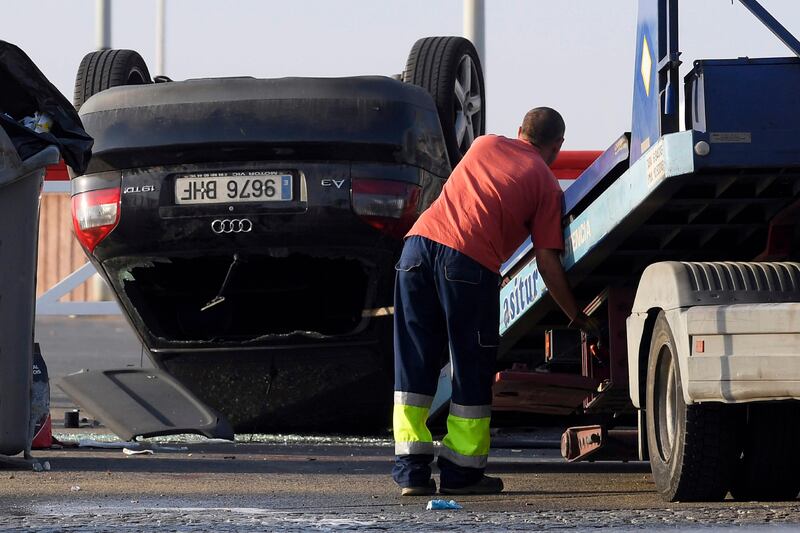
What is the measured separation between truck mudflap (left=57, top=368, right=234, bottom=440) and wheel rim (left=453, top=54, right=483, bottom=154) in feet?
5.95

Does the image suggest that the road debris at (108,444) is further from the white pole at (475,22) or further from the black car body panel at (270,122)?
the white pole at (475,22)

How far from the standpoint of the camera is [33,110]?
22.7 ft

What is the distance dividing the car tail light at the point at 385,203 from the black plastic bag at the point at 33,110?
1.23 meters

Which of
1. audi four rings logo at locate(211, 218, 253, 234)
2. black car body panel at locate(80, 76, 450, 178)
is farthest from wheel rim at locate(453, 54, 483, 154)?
audi four rings logo at locate(211, 218, 253, 234)

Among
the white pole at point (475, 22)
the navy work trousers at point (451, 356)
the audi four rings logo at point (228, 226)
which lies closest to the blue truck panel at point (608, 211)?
the navy work trousers at point (451, 356)

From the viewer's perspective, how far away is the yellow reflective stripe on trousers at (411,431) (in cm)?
604

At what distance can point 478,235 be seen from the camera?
609 cm

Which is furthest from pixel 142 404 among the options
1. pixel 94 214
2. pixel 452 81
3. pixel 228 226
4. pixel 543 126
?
pixel 543 126

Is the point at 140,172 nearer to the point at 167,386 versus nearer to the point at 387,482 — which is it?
the point at 167,386

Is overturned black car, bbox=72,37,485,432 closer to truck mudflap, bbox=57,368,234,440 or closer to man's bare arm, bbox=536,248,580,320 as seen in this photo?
truck mudflap, bbox=57,368,234,440

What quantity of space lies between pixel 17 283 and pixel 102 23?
16.1 metres

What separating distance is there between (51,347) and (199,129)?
10.9 m

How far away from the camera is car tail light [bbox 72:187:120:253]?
25.6ft

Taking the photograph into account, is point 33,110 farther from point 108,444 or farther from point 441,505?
point 441,505
